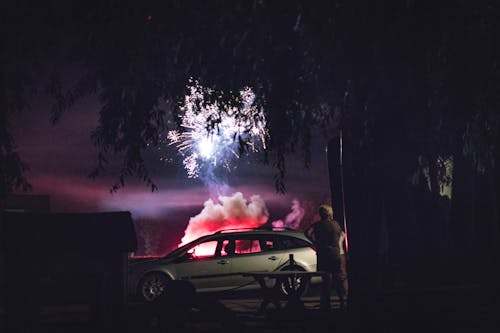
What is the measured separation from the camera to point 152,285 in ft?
50.8

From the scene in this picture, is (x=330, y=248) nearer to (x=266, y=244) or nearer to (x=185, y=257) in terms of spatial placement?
(x=266, y=244)

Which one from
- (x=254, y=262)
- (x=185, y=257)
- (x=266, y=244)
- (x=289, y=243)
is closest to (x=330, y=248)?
(x=254, y=262)

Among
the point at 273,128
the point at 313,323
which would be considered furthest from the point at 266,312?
the point at 273,128

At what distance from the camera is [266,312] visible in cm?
1080

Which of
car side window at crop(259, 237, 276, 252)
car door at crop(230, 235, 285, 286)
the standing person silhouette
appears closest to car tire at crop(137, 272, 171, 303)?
car door at crop(230, 235, 285, 286)

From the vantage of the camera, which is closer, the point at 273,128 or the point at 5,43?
the point at 5,43

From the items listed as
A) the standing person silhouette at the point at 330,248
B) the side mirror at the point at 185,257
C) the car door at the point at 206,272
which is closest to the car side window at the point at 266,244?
the car door at the point at 206,272

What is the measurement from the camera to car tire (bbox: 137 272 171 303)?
605 inches

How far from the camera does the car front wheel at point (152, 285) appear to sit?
50.4 feet

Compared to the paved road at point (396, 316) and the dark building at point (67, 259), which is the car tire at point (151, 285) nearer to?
the paved road at point (396, 316)

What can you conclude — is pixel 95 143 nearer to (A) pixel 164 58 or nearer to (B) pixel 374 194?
(A) pixel 164 58

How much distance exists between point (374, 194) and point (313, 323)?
291 cm

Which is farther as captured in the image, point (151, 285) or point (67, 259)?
point (151, 285)

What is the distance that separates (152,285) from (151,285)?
0.08 feet
